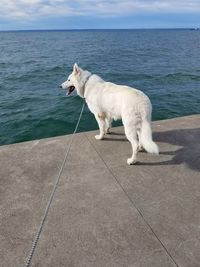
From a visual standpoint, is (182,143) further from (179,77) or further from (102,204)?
(179,77)

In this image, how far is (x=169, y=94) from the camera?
1616 centimetres

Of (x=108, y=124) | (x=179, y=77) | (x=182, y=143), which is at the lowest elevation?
(x=179, y=77)

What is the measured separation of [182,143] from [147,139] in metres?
1.33

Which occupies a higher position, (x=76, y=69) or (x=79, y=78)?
(x=76, y=69)

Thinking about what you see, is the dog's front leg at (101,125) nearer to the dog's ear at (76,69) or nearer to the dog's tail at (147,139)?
the dog's ear at (76,69)

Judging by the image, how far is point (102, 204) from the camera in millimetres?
4035

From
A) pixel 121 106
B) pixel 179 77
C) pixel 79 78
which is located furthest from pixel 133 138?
pixel 179 77

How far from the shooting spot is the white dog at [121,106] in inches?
193

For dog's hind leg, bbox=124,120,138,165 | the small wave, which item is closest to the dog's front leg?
dog's hind leg, bbox=124,120,138,165

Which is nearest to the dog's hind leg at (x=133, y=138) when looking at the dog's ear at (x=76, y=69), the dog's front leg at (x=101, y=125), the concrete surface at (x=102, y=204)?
the concrete surface at (x=102, y=204)

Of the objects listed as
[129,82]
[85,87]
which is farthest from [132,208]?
[129,82]

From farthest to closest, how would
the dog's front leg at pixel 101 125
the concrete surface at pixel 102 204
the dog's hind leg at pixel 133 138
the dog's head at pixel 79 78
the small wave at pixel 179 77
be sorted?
the small wave at pixel 179 77
the dog's head at pixel 79 78
the dog's front leg at pixel 101 125
the dog's hind leg at pixel 133 138
the concrete surface at pixel 102 204

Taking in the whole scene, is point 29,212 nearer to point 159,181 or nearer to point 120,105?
point 159,181

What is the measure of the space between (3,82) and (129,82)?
30.2 ft
